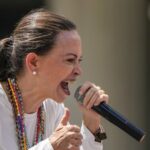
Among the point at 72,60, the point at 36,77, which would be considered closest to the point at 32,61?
the point at 36,77

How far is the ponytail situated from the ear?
0.12 m

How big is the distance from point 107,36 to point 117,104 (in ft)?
1.85

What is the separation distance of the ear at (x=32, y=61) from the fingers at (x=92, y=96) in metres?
0.30

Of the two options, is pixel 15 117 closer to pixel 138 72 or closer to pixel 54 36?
pixel 54 36

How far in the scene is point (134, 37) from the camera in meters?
6.16

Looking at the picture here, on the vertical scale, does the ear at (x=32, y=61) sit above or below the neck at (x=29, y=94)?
above

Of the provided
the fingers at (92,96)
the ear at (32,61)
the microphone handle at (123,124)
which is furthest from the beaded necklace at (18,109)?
the microphone handle at (123,124)

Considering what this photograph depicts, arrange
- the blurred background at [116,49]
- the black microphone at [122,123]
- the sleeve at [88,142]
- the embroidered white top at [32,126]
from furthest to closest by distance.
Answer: the blurred background at [116,49] < the sleeve at [88,142] < the embroidered white top at [32,126] < the black microphone at [122,123]

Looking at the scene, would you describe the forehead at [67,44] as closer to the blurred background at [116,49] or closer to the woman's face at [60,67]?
the woman's face at [60,67]

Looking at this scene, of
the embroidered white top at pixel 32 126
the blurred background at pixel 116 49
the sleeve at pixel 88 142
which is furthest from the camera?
the blurred background at pixel 116 49

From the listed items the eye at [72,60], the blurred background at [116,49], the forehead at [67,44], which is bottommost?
the blurred background at [116,49]

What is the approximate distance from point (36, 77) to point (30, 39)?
0.17 m

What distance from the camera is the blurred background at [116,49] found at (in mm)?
6043

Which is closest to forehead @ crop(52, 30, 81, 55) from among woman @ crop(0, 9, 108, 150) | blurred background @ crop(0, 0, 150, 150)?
woman @ crop(0, 9, 108, 150)
